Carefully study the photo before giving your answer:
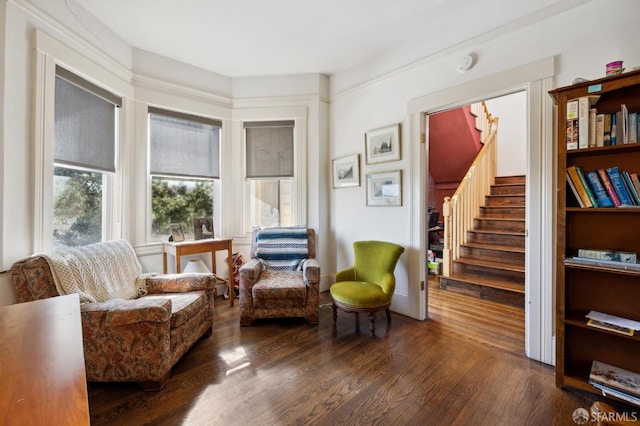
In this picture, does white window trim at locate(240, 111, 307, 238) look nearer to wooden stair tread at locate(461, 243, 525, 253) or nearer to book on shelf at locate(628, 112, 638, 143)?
wooden stair tread at locate(461, 243, 525, 253)

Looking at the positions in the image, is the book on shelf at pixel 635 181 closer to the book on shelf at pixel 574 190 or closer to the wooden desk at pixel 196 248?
the book on shelf at pixel 574 190

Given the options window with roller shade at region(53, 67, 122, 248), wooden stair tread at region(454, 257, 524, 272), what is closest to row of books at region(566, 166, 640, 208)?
wooden stair tread at region(454, 257, 524, 272)

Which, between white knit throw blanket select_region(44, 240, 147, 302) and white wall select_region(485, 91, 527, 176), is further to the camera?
white wall select_region(485, 91, 527, 176)

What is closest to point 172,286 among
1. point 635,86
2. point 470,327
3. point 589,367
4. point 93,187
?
point 93,187

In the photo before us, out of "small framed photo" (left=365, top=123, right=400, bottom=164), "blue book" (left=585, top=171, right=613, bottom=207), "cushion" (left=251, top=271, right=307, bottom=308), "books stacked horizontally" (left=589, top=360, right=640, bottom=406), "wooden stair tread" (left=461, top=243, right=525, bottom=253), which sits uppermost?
"small framed photo" (left=365, top=123, right=400, bottom=164)

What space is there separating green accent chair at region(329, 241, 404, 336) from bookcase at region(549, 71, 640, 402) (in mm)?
1209

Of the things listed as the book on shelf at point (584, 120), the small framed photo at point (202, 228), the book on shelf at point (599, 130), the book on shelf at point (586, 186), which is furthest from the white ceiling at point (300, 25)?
the small framed photo at point (202, 228)

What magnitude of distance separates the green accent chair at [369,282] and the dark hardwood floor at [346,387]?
0.27m

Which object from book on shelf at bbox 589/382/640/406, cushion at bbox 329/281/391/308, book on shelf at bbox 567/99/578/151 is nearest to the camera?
book on shelf at bbox 589/382/640/406

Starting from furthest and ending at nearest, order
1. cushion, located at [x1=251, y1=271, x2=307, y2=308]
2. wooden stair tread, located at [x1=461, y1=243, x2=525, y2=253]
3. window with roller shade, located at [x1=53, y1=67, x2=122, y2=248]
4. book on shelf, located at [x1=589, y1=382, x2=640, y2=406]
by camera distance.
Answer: wooden stair tread, located at [x1=461, y1=243, x2=525, y2=253], cushion, located at [x1=251, y1=271, x2=307, y2=308], window with roller shade, located at [x1=53, y1=67, x2=122, y2=248], book on shelf, located at [x1=589, y1=382, x2=640, y2=406]

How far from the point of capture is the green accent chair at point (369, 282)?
2434 millimetres

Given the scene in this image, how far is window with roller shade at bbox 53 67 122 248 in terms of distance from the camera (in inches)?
89.9

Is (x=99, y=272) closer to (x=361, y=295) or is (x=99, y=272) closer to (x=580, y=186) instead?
(x=361, y=295)

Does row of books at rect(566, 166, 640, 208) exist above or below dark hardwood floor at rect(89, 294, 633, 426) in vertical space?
above
